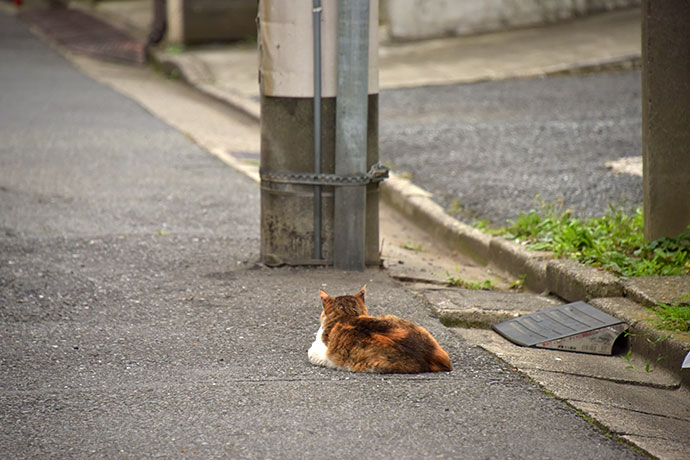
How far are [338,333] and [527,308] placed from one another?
1.47m

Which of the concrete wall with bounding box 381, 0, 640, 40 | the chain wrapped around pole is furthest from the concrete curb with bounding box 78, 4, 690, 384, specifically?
the concrete wall with bounding box 381, 0, 640, 40

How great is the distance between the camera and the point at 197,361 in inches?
157

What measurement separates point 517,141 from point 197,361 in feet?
18.6

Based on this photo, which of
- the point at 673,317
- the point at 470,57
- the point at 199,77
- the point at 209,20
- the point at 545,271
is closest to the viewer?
the point at 673,317

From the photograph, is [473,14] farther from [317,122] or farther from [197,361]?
[197,361]

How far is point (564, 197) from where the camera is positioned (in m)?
6.94

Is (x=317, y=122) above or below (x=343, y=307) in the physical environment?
above

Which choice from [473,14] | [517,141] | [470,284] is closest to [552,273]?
[470,284]

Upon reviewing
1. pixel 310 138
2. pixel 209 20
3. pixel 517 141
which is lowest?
pixel 517 141

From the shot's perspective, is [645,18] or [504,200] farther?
[504,200]

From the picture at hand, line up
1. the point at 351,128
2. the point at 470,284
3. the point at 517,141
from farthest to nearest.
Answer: the point at 517,141 < the point at 470,284 < the point at 351,128

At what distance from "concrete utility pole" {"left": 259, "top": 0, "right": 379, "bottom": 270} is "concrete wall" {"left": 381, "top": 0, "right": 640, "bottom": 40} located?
9795mm

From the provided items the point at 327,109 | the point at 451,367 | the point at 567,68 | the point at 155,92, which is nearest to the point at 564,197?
the point at 327,109

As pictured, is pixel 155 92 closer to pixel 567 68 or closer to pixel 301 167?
pixel 567 68
